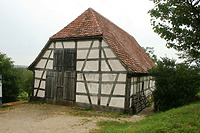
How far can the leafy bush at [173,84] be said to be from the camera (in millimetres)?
10109

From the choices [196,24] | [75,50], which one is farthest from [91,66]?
[196,24]

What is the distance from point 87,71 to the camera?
37.0ft

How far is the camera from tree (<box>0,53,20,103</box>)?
14.5 metres

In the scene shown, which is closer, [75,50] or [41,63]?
[75,50]

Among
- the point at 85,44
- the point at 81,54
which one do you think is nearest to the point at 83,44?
the point at 85,44

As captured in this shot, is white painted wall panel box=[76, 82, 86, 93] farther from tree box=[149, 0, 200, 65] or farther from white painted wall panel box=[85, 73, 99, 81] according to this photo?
tree box=[149, 0, 200, 65]

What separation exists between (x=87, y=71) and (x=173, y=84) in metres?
5.42

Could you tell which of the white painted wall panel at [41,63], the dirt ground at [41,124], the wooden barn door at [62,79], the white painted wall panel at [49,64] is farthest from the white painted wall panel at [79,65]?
the dirt ground at [41,124]

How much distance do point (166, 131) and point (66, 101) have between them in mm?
8071

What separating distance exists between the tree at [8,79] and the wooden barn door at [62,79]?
4.38m

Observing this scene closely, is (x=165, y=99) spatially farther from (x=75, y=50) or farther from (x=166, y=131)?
(x=75, y=50)

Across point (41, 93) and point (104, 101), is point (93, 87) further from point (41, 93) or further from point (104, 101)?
point (41, 93)

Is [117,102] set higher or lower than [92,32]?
lower

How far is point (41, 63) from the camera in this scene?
13102mm
